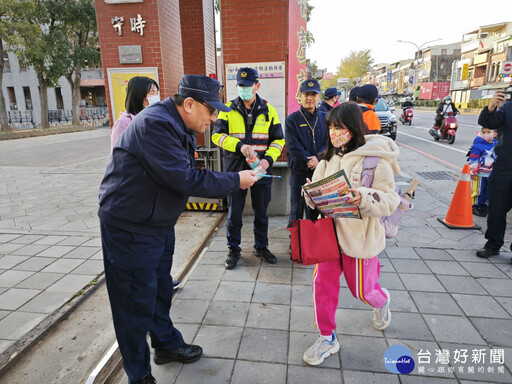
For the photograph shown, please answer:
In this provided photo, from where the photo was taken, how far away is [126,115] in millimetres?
2943

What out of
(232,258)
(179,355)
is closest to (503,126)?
(232,258)

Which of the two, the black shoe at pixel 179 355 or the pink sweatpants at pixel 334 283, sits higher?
the pink sweatpants at pixel 334 283

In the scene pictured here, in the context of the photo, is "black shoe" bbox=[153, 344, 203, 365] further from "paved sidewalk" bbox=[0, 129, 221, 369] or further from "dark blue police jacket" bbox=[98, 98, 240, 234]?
"paved sidewalk" bbox=[0, 129, 221, 369]

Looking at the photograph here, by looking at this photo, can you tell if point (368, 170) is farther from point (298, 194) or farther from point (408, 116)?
point (408, 116)

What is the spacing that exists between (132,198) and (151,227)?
0.66 feet

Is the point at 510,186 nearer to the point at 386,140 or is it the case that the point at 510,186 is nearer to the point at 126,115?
the point at 386,140

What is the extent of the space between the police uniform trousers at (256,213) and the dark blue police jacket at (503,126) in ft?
8.40

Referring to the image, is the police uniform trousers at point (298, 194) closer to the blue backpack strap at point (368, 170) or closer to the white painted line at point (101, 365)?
the blue backpack strap at point (368, 170)

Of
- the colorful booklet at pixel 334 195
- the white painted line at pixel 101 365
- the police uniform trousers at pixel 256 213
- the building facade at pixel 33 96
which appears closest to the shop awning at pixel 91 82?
the building facade at pixel 33 96

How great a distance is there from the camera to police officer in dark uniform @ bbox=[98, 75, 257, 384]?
174 cm

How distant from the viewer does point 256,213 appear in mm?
3996

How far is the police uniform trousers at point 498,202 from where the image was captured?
370 cm

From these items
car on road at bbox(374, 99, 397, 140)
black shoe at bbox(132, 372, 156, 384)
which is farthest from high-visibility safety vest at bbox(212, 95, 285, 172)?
car on road at bbox(374, 99, 397, 140)

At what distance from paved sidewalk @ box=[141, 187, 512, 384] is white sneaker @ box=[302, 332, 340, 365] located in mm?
49
